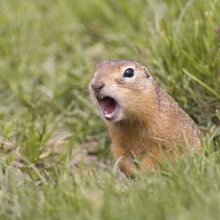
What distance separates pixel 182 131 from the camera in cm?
518

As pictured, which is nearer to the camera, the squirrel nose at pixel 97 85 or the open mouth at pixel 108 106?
the squirrel nose at pixel 97 85

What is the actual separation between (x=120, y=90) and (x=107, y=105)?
136 mm

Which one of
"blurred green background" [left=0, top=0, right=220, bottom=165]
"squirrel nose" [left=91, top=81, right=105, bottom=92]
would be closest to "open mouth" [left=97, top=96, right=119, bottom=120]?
"squirrel nose" [left=91, top=81, right=105, bottom=92]

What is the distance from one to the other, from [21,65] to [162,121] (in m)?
2.53

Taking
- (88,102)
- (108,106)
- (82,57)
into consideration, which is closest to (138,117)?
(108,106)

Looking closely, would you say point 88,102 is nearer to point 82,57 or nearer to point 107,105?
point 82,57

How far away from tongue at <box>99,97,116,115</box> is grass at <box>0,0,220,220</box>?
343mm

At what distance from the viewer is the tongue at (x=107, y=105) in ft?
16.4

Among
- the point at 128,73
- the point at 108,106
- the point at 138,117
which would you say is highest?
the point at 128,73

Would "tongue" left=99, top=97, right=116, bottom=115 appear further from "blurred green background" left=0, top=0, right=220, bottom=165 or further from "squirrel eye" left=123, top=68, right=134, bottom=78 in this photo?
"blurred green background" left=0, top=0, right=220, bottom=165

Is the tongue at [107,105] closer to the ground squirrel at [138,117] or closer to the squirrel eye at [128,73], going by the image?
the ground squirrel at [138,117]

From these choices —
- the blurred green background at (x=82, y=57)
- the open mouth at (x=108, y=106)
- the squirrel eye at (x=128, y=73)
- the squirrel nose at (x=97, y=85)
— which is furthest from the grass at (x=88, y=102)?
the squirrel eye at (x=128, y=73)

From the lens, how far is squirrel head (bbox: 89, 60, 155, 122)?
16.1ft

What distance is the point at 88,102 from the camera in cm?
650
